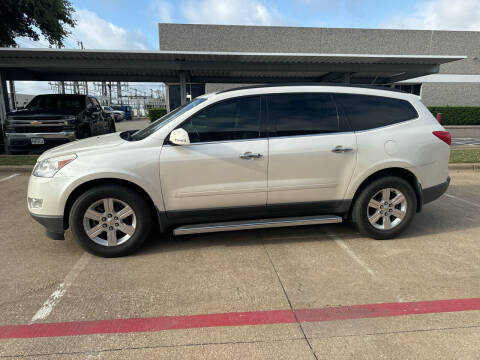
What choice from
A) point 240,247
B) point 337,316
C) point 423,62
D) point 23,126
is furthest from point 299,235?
point 423,62

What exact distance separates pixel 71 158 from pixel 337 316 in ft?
10.0

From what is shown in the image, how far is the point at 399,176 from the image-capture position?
4.21 meters

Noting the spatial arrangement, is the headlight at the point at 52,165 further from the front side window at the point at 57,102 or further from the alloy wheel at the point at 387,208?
the front side window at the point at 57,102

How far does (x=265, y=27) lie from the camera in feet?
76.5

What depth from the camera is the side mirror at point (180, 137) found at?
3566 mm

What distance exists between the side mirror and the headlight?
107 cm

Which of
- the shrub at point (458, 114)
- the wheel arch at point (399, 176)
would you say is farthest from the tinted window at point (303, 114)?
the shrub at point (458, 114)

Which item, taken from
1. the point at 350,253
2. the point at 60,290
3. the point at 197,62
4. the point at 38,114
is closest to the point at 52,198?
the point at 60,290

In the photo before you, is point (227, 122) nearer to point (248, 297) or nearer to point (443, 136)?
point (248, 297)

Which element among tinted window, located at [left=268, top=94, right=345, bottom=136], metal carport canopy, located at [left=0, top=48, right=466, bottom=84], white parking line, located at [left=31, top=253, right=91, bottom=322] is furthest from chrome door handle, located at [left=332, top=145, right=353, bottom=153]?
metal carport canopy, located at [left=0, top=48, right=466, bottom=84]

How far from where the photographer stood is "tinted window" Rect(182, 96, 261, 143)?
147 inches

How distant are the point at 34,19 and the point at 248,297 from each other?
1580 centimetres

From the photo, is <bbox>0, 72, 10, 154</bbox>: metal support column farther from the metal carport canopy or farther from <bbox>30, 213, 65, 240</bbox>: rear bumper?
<bbox>30, 213, 65, 240</bbox>: rear bumper

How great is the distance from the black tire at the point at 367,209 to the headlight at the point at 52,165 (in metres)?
3.36
